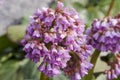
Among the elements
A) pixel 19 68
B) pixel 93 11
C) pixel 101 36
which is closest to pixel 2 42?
pixel 19 68

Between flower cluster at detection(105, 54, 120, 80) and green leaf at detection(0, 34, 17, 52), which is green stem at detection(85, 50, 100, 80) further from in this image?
green leaf at detection(0, 34, 17, 52)

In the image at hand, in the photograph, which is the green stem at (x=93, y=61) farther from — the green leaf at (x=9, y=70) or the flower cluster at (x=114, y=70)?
the green leaf at (x=9, y=70)

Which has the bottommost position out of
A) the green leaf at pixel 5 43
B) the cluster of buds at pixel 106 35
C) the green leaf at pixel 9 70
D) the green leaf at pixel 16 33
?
the green leaf at pixel 9 70

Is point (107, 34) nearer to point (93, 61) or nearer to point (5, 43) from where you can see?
point (93, 61)

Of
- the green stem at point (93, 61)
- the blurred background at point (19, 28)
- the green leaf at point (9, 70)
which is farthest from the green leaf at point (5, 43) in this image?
the green stem at point (93, 61)

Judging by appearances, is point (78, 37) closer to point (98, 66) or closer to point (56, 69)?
point (56, 69)

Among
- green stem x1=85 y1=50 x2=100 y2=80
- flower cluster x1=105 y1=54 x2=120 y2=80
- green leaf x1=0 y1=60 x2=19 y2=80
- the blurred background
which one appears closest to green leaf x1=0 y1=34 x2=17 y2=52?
the blurred background
